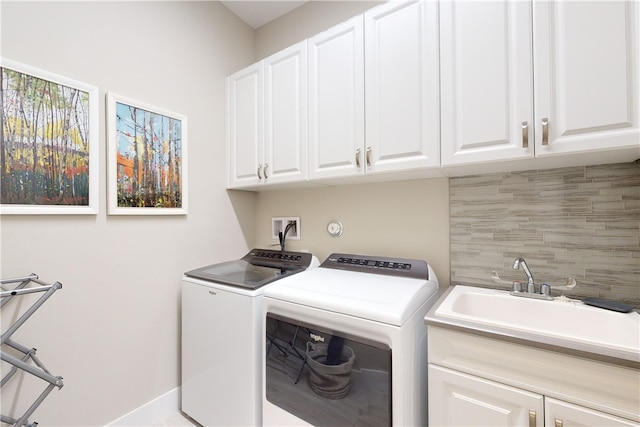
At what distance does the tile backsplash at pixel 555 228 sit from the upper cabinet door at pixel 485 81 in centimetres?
36

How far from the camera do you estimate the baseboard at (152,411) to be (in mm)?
1559

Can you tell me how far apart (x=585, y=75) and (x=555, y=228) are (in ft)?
2.22

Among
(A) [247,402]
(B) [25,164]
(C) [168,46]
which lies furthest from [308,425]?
(C) [168,46]

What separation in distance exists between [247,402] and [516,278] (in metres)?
1.51

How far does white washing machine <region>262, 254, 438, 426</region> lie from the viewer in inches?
42.1

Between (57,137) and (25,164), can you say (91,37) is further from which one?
(25,164)

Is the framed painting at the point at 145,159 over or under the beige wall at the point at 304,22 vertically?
under

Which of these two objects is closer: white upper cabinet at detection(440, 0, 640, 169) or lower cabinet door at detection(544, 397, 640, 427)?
lower cabinet door at detection(544, 397, 640, 427)

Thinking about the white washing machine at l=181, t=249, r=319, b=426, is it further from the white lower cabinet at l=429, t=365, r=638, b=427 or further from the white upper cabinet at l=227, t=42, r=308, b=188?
the white lower cabinet at l=429, t=365, r=638, b=427

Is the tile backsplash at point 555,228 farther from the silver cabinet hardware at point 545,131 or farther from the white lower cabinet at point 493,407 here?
the white lower cabinet at point 493,407

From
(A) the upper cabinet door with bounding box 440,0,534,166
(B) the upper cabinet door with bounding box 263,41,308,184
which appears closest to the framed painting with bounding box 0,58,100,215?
(B) the upper cabinet door with bounding box 263,41,308,184

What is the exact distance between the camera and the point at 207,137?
2004 mm

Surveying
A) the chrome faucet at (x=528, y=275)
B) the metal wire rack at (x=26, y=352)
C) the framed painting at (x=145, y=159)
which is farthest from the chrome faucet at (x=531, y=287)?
the metal wire rack at (x=26, y=352)

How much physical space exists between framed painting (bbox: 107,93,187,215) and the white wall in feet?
0.18
